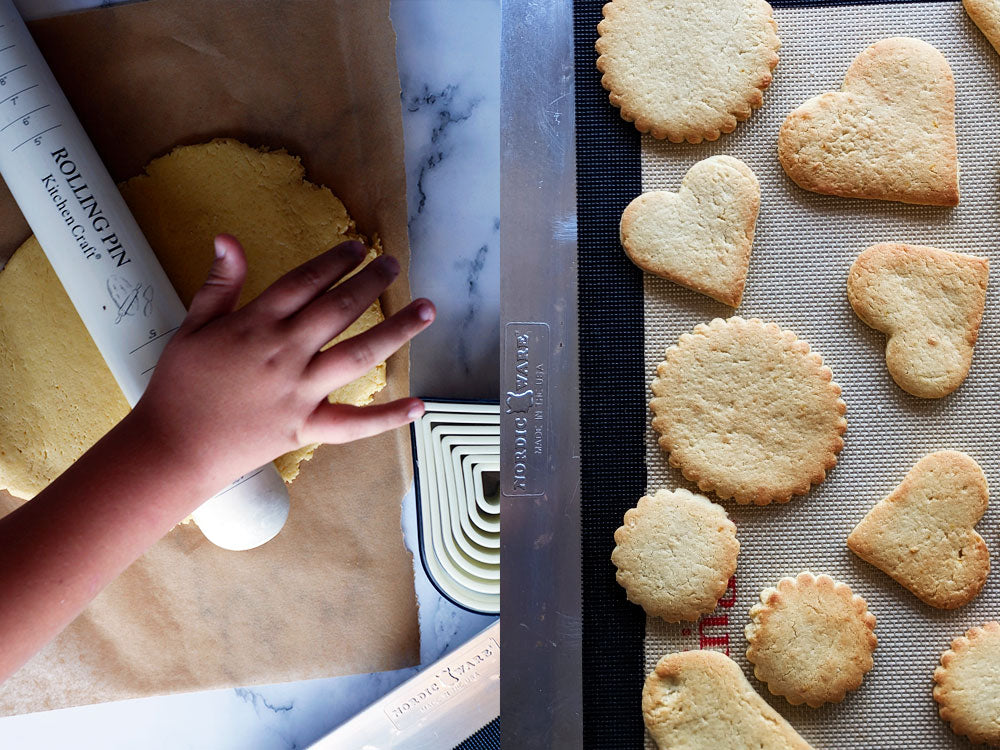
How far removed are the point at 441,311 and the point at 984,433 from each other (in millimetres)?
484

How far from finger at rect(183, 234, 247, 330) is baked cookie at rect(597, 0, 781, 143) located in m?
0.33

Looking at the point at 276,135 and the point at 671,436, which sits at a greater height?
the point at 276,135

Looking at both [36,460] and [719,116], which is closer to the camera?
[719,116]

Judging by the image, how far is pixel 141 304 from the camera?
65cm

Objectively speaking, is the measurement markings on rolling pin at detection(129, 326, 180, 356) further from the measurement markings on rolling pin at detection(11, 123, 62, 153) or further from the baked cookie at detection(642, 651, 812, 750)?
the baked cookie at detection(642, 651, 812, 750)

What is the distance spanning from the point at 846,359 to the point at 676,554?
20 centimetres

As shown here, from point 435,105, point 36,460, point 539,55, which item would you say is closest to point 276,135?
point 435,105

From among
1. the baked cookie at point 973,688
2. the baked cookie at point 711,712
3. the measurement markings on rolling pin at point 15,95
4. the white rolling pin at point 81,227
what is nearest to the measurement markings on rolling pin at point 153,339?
the white rolling pin at point 81,227

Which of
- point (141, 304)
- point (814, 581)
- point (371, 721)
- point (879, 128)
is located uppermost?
point (879, 128)

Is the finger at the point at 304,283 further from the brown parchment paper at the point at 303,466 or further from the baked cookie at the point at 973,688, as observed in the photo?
the baked cookie at the point at 973,688

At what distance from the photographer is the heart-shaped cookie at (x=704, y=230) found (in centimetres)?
59

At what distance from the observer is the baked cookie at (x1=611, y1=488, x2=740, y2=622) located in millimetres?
568

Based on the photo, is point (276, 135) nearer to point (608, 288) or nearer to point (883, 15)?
point (608, 288)

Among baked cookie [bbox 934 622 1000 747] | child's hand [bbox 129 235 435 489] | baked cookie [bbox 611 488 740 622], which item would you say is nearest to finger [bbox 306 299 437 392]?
child's hand [bbox 129 235 435 489]
